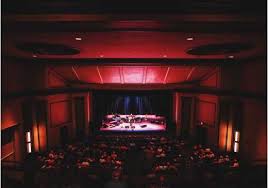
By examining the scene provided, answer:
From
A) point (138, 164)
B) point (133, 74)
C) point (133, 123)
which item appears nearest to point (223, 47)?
point (138, 164)

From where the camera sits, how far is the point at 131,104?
18.3m

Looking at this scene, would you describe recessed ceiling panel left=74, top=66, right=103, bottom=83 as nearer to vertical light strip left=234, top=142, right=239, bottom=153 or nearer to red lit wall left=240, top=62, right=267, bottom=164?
red lit wall left=240, top=62, right=267, bottom=164

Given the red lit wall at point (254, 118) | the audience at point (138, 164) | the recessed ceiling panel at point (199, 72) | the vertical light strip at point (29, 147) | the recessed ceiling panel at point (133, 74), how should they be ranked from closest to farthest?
1. the audience at point (138, 164)
2. the red lit wall at point (254, 118)
3. the vertical light strip at point (29, 147)
4. the recessed ceiling panel at point (133, 74)
5. the recessed ceiling panel at point (199, 72)

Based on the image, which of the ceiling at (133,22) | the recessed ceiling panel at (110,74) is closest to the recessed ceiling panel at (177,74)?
the recessed ceiling panel at (110,74)

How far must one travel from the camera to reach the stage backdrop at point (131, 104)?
55.4 ft

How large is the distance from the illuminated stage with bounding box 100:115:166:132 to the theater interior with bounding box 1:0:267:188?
9 centimetres

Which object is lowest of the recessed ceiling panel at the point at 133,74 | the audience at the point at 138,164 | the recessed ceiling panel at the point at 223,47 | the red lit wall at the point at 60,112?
the audience at the point at 138,164

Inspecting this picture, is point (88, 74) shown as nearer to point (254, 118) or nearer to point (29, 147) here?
point (29, 147)

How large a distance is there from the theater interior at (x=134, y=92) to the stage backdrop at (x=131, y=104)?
9 centimetres

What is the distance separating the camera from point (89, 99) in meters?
16.3

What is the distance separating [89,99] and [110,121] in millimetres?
2990

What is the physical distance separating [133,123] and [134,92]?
131 inches

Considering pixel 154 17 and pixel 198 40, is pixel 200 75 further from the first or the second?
pixel 154 17

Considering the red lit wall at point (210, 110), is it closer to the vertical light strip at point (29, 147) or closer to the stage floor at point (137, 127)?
the stage floor at point (137, 127)
